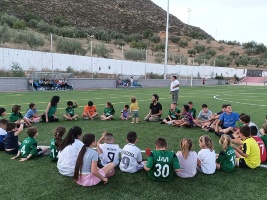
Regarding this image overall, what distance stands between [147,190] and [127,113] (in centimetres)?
698

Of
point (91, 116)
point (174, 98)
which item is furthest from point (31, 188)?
point (174, 98)

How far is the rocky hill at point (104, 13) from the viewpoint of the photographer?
72.7m

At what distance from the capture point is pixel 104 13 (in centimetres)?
9394

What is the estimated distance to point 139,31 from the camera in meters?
95.6

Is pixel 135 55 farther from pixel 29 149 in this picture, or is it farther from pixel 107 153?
pixel 107 153

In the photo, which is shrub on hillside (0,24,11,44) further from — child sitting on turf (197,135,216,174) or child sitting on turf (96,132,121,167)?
child sitting on turf (197,135,216,174)

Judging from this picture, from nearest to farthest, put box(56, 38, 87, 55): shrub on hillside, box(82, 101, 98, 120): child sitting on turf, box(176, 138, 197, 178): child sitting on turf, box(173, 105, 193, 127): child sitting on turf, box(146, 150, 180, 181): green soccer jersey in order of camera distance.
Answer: box(146, 150, 180, 181): green soccer jersey, box(176, 138, 197, 178): child sitting on turf, box(173, 105, 193, 127): child sitting on turf, box(82, 101, 98, 120): child sitting on turf, box(56, 38, 87, 55): shrub on hillside

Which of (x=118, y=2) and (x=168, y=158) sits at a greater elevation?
(x=118, y=2)

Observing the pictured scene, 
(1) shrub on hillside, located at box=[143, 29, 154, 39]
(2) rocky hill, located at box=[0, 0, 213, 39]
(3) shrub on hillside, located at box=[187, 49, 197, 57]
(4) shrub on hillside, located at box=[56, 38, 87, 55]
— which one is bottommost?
(4) shrub on hillside, located at box=[56, 38, 87, 55]

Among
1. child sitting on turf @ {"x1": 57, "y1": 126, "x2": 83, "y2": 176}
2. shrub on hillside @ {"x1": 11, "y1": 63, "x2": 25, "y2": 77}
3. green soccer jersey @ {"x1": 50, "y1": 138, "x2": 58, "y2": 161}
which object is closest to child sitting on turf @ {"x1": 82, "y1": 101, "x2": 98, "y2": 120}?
green soccer jersey @ {"x1": 50, "y1": 138, "x2": 58, "y2": 161}

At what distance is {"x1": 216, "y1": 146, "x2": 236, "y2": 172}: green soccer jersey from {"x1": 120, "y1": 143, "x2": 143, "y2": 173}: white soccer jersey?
1.62 meters

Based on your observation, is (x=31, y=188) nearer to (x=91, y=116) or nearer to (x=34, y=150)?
(x=34, y=150)

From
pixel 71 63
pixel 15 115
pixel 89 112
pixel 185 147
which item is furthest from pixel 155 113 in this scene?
pixel 71 63

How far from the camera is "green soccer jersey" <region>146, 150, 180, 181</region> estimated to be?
4.80 m
